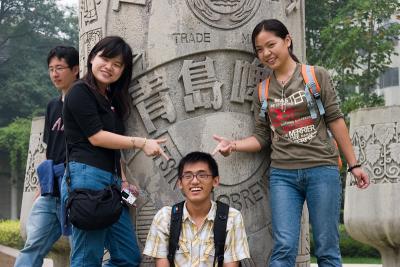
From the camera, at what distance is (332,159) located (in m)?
3.38

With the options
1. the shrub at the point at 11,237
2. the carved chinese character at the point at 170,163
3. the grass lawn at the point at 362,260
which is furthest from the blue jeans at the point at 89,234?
the grass lawn at the point at 362,260

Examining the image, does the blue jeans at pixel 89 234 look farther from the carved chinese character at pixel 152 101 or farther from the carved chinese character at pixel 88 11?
the carved chinese character at pixel 88 11

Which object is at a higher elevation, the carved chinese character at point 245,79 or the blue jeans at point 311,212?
the carved chinese character at point 245,79

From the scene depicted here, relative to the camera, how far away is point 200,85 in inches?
144

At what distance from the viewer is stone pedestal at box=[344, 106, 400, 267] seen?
17.5ft

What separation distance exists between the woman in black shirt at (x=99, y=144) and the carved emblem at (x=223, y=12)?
53 cm

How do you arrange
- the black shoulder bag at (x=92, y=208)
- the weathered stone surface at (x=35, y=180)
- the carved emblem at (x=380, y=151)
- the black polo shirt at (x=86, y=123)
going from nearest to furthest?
the black shoulder bag at (x=92, y=208) < the black polo shirt at (x=86, y=123) < the carved emblem at (x=380, y=151) < the weathered stone surface at (x=35, y=180)

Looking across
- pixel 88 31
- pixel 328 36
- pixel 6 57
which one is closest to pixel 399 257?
pixel 88 31

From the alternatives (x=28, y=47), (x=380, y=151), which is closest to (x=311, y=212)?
(x=380, y=151)

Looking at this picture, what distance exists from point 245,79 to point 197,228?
3.09 ft

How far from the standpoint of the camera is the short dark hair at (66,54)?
13.2 ft

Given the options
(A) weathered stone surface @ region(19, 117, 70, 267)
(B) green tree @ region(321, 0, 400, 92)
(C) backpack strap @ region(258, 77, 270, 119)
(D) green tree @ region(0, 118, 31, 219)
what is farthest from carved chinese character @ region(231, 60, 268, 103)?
(D) green tree @ region(0, 118, 31, 219)

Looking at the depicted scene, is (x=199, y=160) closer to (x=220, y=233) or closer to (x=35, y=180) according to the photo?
(x=220, y=233)

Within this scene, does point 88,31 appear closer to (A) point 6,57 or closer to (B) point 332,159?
(B) point 332,159
